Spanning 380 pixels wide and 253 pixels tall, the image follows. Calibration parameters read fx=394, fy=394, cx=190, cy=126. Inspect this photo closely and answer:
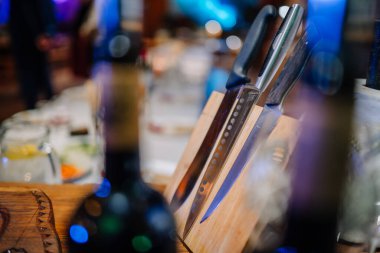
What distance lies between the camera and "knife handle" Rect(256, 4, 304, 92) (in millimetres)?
439

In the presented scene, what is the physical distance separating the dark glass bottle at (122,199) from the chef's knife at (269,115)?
0.45 ft

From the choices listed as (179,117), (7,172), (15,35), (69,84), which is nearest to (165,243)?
(7,172)

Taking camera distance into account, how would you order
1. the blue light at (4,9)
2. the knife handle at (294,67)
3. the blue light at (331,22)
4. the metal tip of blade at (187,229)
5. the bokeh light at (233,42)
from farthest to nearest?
the blue light at (4,9), the bokeh light at (233,42), the metal tip of blade at (187,229), the knife handle at (294,67), the blue light at (331,22)

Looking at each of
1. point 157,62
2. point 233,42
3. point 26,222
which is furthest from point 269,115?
point 157,62

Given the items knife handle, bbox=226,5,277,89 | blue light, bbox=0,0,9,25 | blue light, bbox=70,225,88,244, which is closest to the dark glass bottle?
blue light, bbox=70,225,88,244

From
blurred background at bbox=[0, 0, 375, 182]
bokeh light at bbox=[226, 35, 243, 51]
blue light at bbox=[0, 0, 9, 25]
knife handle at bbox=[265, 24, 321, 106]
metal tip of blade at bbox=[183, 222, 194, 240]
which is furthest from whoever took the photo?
blue light at bbox=[0, 0, 9, 25]

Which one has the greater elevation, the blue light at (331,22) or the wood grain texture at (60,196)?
the blue light at (331,22)

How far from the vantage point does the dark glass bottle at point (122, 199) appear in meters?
0.31

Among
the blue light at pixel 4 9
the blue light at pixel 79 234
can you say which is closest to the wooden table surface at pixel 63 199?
the blue light at pixel 79 234

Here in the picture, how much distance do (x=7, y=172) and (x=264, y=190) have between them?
49 cm

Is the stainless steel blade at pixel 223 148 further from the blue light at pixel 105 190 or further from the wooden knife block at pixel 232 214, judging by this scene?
the blue light at pixel 105 190

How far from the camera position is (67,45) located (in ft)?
21.3

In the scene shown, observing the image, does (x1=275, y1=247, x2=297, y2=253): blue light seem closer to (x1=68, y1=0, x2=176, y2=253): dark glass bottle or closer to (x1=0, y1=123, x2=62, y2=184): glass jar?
(x1=68, y1=0, x2=176, y2=253): dark glass bottle

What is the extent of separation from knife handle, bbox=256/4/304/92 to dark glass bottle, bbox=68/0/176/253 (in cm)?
20
